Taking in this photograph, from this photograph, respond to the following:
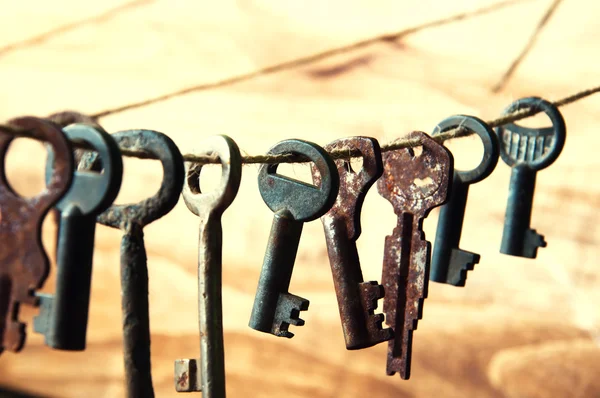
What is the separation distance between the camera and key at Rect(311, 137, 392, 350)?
0.79 meters

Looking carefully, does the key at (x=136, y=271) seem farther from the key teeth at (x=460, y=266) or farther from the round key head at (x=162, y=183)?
the key teeth at (x=460, y=266)

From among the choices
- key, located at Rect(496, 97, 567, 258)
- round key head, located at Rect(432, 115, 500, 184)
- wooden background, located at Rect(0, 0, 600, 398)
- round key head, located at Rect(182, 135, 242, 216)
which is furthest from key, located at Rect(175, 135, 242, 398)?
wooden background, located at Rect(0, 0, 600, 398)

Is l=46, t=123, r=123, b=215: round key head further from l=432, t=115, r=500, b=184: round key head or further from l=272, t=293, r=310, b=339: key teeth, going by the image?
l=432, t=115, r=500, b=184: round key head

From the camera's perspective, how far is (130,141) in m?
0.65

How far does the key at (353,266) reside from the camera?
0.79 meters

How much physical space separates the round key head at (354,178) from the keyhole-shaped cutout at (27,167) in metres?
1.45

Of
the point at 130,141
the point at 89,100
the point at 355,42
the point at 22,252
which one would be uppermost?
the point at 355,42

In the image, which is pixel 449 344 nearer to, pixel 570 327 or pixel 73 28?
pixel 570 327

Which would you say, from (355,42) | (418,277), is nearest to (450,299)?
(355,42)

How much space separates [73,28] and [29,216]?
1.53 meters

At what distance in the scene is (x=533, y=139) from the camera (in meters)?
1.01

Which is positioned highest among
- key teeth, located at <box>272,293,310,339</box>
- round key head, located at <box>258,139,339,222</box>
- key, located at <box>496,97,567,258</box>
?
key, located at <box>496,97,567,258</box>

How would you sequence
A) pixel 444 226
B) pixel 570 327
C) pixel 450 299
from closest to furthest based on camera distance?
pixel 444 226
pixel 570 327
pixel 450 299

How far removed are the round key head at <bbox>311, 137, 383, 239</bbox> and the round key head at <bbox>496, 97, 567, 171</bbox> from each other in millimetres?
313
